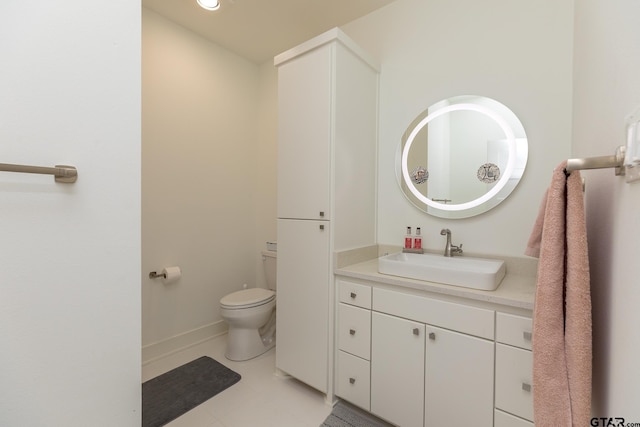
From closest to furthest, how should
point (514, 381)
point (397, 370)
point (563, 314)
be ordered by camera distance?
point (563, 314) → point (514, 381) → point (397, 370)

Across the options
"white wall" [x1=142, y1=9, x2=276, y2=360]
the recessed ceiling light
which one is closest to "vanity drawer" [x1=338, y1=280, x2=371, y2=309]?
"white wall" [x1=142, y1=9, x2=276, y2=360]

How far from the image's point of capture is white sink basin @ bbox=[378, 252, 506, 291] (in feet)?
4.09

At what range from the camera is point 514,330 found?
1.13 metres

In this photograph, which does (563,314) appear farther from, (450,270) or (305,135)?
(305,135)

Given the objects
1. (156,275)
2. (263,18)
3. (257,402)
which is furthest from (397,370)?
(263,18)

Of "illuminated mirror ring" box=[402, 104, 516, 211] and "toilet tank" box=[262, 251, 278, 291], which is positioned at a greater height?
"illuminated mirror ring" box=[402, 104, 516, 211]

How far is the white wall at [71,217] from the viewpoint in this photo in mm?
718

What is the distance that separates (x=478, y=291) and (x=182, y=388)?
1.97 m

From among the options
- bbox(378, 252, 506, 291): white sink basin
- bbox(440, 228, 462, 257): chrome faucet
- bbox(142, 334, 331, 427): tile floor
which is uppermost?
bbox(440, 228, 462, 257): chrome faucet

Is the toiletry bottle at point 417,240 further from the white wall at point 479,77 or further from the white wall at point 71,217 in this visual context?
the white wall at point 71,217

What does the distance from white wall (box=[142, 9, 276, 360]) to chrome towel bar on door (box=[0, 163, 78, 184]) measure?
4.83 ft

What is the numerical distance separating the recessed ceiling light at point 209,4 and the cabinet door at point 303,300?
1.67 metres

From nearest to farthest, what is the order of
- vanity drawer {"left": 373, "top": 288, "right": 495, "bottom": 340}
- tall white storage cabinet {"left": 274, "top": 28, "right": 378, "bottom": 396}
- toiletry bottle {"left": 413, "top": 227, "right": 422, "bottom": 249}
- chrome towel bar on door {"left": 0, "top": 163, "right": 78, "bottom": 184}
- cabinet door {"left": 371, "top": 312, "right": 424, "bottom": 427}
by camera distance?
chrome towel bar on door {"left": 0, "top": 163, "right": 78, "bottom": 184}, vanity drawer {"left": 373, "top": 288, "right": 495, "bottom": 340}, cabinet door {"left": 371, "top": 312, "right": 424, "bottom": 427}, tall white storage cabinet {"left": 274, "top": 28, "right": 378, "bottom": 396}, toiletry bottle {"left": 413, "top": 227, "right": 422, "bottom": 249}

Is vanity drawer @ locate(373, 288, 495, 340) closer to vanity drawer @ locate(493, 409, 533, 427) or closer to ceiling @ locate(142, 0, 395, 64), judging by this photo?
vanity drawer @ locate(493, 409, 533, 427)
